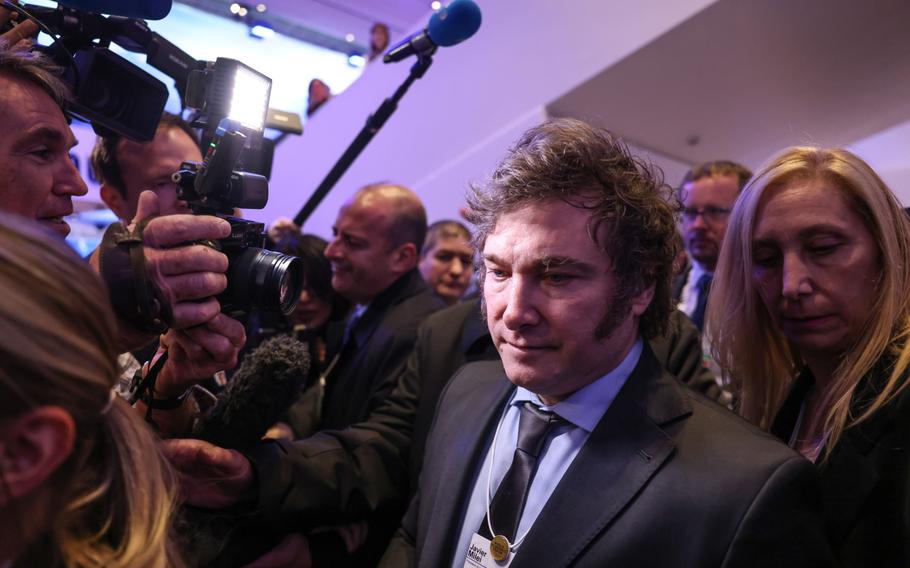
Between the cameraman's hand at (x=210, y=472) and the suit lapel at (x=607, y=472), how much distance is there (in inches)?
22.6

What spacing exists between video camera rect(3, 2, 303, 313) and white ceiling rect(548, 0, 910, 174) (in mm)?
2895

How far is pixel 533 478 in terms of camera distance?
1.27m

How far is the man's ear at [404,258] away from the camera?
2.57 meters

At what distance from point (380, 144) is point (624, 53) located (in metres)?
2.14

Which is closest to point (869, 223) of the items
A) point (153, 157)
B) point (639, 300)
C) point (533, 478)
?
point (639, 300)

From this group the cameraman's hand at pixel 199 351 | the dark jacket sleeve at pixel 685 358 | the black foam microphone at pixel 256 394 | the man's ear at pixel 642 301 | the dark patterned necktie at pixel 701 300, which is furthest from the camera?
the dark patterned necktie at pixel 701 300

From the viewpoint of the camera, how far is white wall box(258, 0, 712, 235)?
3861 millimetres

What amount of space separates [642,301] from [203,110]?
887 millimetres

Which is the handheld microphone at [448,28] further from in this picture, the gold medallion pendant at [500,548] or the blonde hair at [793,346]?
the gold medallion pendant at [500,548]

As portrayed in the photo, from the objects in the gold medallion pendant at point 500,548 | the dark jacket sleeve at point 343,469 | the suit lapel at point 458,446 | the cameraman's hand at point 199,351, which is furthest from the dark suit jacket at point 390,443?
the gold medallion pendant at point 500,548

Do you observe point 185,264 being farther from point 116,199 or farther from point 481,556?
point 116,199

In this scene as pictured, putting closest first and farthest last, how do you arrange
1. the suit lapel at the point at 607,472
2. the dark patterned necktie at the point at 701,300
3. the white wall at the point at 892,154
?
1. the suit lapel at the point at 607,472
2. the dark patterned necktie at the point at 701,300
3. the white wall at the point at 892,154

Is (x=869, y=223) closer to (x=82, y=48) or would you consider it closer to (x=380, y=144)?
(x=82, y=48)

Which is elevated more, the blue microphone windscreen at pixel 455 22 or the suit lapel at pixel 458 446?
the blue microphone windscreen at pixel 455 22
